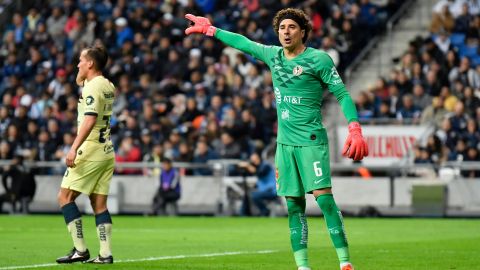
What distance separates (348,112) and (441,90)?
1804cm

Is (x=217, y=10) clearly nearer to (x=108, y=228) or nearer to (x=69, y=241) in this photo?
(x=69, y=241)

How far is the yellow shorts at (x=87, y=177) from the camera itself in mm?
13055

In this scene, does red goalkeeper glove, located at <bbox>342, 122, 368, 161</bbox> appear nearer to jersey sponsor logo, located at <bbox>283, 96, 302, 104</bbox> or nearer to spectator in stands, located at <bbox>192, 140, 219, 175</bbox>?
jersey sponsor logo, located at <bbox>283, 96, 302, 104</bbox>

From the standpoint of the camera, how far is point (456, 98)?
92.2 feet

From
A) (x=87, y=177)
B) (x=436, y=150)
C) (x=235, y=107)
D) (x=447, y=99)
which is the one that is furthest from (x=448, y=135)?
(x=87, y=177)

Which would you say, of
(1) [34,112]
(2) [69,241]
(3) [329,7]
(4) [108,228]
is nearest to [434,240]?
(2) [69,241]

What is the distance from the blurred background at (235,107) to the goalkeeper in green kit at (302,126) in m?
15.6

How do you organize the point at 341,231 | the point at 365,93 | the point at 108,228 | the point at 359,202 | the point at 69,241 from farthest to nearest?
the point at 365,93
the point at 359,202
the point at 69,241
the point at 108,228
the point at 341,231

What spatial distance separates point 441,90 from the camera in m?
28.5

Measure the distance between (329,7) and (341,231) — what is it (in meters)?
22.3

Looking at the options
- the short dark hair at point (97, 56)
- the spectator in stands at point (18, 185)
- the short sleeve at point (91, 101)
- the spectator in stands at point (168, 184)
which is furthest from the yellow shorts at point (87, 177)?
the spectator in stands at point (18, 185)

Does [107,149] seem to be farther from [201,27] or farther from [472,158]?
[472,158]

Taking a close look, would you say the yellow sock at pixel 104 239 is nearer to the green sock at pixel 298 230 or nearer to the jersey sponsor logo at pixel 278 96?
the green sock at pixel 298 230

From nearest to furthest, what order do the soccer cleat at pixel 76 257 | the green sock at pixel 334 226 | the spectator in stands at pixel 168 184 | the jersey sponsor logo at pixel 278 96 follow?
the green sock at pixel 334 226, the jersey sponsor logo at pixel 278 96, the soccer cleat at pixel 76 257, the spectator in stands at pixel 168 184
